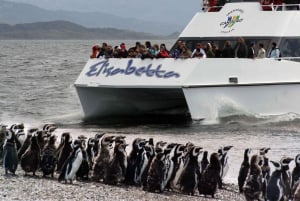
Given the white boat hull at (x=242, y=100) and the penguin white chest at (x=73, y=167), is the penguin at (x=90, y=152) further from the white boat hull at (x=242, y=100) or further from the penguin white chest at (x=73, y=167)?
the white boat hull at (x=242, y=100)

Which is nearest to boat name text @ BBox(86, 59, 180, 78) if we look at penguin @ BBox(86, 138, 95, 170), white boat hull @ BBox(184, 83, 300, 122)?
white boat hull @ BBox(184, 83, 300, 122)

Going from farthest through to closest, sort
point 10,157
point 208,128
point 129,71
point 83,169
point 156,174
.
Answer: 1. point 129,71
2. point 208,128
3. point 10,157
4. point 83,169
5. point 156,174

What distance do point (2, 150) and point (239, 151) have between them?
4471mm

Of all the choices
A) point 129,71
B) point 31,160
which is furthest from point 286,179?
point 129,71

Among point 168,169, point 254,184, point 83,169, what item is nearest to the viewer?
point 254,184

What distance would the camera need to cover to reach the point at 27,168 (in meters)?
11.6

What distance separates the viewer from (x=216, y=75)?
54.7 ft

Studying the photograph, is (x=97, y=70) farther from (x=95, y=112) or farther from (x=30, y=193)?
(x=30, y=193)

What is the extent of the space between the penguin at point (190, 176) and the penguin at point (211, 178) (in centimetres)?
11

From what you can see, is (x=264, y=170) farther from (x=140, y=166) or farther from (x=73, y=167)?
(x=73, y=167)

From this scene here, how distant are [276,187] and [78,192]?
2.70 metres

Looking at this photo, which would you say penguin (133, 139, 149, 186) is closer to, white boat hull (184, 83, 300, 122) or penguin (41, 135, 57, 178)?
penguin (41, 135, 57, 178)

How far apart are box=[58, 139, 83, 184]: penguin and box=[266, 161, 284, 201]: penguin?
9.97 ft

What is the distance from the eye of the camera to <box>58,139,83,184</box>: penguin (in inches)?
439
